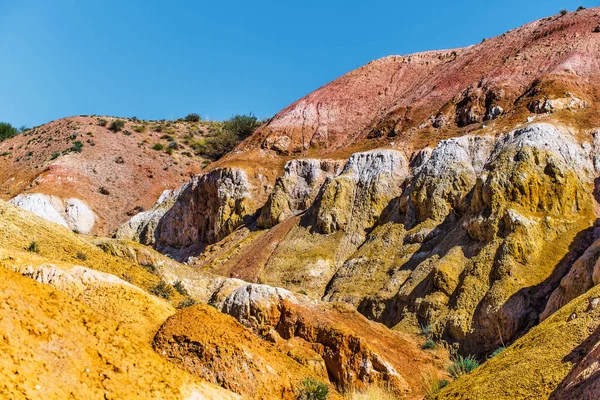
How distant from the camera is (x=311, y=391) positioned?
11.0 metres

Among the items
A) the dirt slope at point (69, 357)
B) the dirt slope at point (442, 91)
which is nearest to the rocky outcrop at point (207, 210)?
the dirt slope at point (442, 91)

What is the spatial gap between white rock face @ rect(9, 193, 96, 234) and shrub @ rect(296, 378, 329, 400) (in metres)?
47.1

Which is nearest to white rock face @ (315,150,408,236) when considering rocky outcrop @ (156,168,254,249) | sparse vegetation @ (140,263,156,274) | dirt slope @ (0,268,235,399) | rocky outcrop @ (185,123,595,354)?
rocky outcrop @ (185,123,595,354)

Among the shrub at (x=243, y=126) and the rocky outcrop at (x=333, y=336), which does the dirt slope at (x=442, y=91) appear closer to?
the shrub at (x=243, y=126)

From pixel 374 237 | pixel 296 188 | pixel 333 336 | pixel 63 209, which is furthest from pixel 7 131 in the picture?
pixel 333 336

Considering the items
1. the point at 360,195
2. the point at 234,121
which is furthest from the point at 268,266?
the point at 234,121

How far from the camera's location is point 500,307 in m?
23.4

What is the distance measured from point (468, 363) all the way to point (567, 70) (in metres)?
28.2

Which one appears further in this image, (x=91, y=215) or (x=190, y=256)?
(x=91, y=215)

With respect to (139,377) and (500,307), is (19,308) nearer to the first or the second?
(139,377)

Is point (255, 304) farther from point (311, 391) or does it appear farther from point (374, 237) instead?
point (374, 237)

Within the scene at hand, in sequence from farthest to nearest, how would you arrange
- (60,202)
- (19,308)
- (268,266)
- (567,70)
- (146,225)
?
1. (60,202)
2. (146,225)
3. (567,70)
4. (268,266)
5. (19,308)

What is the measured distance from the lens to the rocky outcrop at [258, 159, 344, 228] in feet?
139

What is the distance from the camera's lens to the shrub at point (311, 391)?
10875 mm
